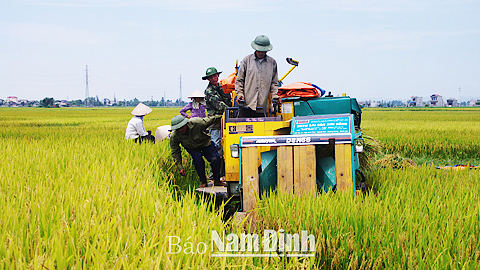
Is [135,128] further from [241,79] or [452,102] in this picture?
[452,102]

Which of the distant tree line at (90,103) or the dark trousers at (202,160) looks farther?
the distant tree line at (90,103)

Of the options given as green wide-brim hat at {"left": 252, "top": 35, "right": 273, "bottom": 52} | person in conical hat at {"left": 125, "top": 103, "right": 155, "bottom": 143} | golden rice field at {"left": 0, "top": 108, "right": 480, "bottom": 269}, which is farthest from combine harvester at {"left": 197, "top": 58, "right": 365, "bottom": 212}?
person in conical hat at {"left": 125, "top": 103, "right": 155, "bottom": 143}

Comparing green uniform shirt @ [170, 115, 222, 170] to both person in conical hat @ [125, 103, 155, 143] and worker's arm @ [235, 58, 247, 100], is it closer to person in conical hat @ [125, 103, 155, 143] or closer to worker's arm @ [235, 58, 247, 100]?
worker's arm @ [235, 58, 247, 100]

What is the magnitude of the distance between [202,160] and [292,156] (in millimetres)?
2276

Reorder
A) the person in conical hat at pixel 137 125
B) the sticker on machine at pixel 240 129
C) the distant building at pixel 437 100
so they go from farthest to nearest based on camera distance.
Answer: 1. the distant building at pixel 437 100
2. the person in conical hat at pixel 137 125
3. the sticker on machine at pixel 240 129

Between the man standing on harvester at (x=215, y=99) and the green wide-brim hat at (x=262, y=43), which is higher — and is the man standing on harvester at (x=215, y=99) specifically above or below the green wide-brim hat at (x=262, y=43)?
below

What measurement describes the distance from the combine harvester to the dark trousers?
37.6 inches

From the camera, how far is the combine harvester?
13.8 feet

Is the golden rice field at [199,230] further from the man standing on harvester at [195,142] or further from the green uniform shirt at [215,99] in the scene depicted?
the green uniform shirt at [215,99]

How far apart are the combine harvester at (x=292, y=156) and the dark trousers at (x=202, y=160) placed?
96 centimetres

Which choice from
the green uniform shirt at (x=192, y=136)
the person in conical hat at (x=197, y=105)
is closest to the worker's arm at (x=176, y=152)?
the green uniform shirt at (x=192, y=136)

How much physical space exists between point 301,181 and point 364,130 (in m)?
3.93

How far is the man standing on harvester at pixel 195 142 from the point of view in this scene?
586 centimetres

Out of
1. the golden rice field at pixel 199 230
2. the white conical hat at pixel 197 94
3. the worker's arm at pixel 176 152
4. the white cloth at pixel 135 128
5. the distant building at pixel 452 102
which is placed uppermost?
the distant building at pixel 452 102
